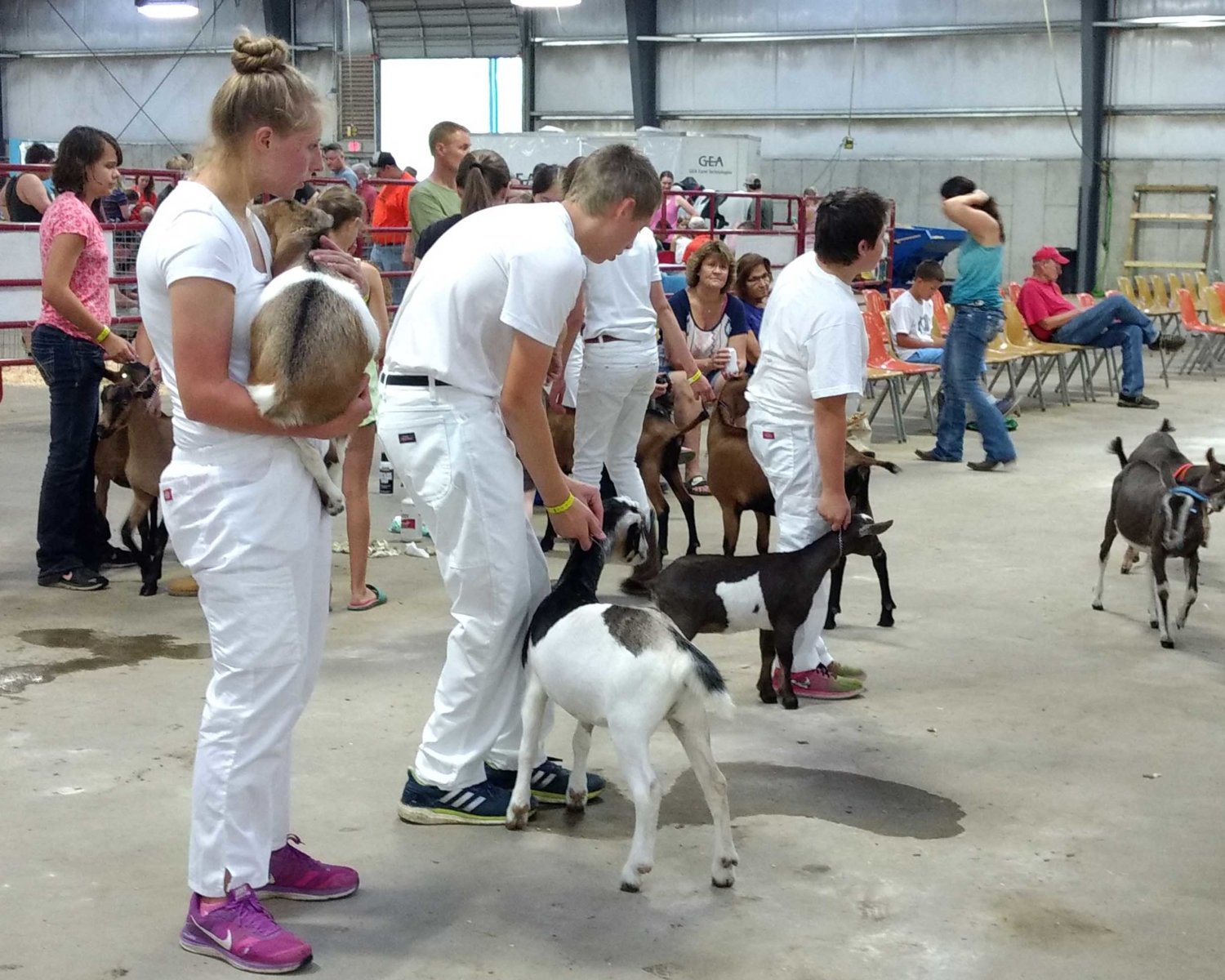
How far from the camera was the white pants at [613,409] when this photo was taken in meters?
5.24

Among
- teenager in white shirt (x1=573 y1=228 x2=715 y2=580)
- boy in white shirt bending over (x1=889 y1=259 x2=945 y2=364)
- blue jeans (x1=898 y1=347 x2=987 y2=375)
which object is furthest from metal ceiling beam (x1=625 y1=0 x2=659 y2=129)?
teenager in white shirt (x1=573 y1=228 x2=715 y2=580)

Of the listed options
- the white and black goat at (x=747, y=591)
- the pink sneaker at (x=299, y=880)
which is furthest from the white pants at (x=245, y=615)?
the white and black goat at (x=747, y=591)

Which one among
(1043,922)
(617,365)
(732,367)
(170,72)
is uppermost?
(170,72)

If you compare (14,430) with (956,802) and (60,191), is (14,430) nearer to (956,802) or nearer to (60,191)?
(60,191)

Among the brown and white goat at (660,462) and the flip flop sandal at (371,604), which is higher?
the brown and white goat at (660,462)

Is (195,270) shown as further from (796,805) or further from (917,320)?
(917,320)

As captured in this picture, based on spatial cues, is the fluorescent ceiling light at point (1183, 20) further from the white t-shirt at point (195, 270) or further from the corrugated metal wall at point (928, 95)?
the white t-shirt at point (195, 270)

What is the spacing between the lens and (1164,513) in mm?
5090

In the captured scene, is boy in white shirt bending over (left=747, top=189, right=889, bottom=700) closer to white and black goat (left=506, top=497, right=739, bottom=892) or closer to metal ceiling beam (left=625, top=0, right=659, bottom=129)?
white and black goat (left=506, top=497, right=739, bottom=892)

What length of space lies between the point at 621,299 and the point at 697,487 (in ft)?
8.88

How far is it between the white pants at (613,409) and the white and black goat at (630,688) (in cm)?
195

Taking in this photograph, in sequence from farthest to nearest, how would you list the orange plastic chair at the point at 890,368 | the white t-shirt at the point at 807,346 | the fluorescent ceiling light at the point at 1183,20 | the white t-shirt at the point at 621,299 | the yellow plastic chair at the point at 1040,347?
1. the fluorescent ceiling light at the point at 1183,20
2. the yellow plastic chair at the point at 1040,347
3. the orange plastic chair at the point at 890,368
4. the white t-shirt at the point at 621,299
5. the white t-shirt at the point at 807,346

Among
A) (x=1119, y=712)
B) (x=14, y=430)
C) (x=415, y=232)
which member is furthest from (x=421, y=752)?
(x=14, y=430)

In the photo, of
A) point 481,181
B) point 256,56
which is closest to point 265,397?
point 256,56
